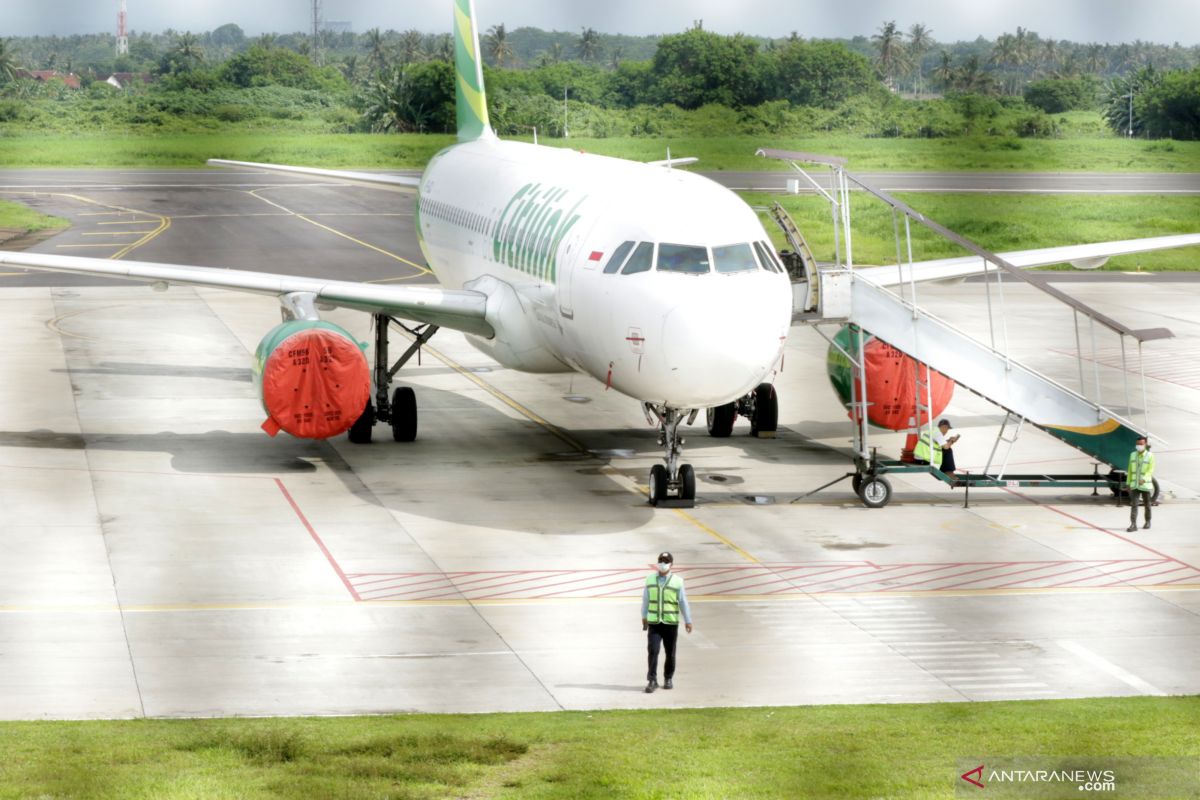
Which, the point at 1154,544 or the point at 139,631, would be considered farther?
the point at 1154,544

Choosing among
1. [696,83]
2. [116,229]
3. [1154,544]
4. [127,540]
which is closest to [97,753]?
[127,540]

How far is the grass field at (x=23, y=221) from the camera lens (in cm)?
8581

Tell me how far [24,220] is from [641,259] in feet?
225

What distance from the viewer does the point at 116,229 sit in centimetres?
8825

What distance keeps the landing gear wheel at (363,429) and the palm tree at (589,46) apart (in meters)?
112

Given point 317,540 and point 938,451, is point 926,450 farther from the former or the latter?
point 317,540

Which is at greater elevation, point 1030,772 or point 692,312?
point 692,312

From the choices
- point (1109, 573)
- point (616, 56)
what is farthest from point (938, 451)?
point (616, 56)

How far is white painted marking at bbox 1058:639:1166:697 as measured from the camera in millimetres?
21312

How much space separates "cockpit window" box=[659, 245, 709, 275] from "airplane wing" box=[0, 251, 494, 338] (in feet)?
25.5

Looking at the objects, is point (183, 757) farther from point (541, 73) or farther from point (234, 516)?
point (541, 73)

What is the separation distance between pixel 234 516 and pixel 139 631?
729cm

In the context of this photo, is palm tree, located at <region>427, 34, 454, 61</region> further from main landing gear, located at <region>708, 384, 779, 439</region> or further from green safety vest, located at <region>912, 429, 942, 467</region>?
green safety vest, located at <region>912, 429, 942, 467</region>

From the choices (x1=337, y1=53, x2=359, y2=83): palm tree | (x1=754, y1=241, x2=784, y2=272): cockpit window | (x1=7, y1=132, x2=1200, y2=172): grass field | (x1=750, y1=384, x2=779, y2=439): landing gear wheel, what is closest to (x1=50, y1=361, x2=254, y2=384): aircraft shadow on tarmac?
(x1=750, y1=384, x2=779, y2=439): landing gear wheel
